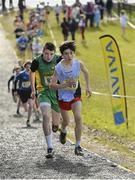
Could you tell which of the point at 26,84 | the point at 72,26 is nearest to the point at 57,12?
the point at 72,26

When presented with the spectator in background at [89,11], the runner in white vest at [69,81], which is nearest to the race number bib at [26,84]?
the runner in white vest at [69,81]

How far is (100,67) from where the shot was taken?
3050 centimetres

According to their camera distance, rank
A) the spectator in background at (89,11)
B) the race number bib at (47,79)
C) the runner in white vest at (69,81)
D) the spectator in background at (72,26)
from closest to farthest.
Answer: the runner in white vest at (69,81)
the race number bib at (47,79)
the spectator in background at (72,26)
the spectator in background at (89,11)

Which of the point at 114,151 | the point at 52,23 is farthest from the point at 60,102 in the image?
the point at 52,23

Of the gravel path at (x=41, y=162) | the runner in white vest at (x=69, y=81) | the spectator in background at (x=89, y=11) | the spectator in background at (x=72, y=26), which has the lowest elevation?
the gravel path at (x=41, y=162)

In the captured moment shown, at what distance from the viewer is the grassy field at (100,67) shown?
58.6 ft

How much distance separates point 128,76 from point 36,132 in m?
12.9

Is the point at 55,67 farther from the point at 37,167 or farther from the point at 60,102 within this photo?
the point at 37,167

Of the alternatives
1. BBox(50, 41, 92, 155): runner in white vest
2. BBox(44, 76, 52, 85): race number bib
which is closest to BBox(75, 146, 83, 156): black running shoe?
BBox(50, 41, 92, 155): runner in white vest

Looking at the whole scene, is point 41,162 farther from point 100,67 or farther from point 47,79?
point 100,67

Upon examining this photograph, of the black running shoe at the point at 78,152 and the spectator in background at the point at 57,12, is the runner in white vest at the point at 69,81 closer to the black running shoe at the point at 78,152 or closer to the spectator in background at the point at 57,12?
the black running shoe at the point at 78,152

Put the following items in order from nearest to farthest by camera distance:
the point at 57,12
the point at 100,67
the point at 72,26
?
the point at 100,67
the point at 72,26
the point at 57,12

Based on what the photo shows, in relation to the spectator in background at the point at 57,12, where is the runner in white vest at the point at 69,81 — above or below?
below

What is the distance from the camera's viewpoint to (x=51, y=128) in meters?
11.4
